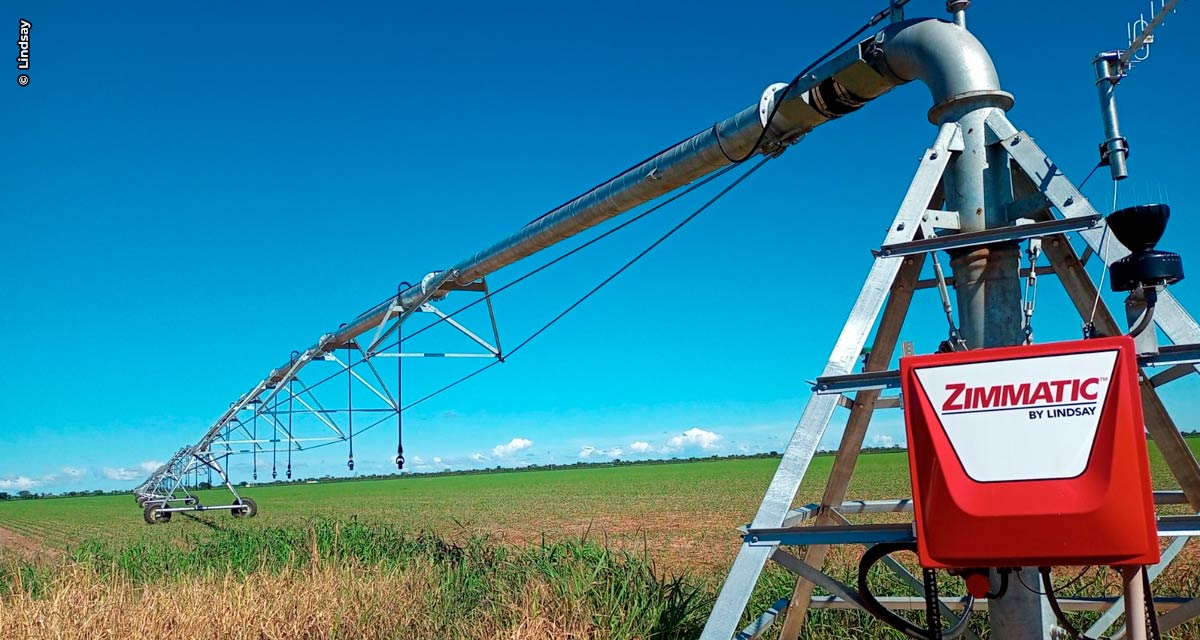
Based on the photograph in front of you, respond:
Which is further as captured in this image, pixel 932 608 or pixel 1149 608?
pixel 932 608

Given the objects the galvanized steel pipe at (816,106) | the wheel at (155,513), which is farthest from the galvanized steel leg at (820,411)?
the wheel at (155,513)

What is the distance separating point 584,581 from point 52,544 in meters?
28.4

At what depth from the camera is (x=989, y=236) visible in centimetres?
361

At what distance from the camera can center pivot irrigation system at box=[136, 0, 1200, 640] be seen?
2875 millimetres

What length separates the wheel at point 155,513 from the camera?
A: 1220 inches

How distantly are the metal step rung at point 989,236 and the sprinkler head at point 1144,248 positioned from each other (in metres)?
0.26

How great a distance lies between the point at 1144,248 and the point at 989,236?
564 mm

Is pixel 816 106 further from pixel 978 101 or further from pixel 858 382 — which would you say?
pixel 858 382

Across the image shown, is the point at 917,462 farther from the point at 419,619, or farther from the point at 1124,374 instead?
the point at 419,619

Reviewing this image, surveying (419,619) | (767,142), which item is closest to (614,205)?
(767,142)

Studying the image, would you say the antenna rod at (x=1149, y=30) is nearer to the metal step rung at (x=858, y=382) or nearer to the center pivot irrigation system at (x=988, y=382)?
the center pivot irrigation system at (x=988, y=382)

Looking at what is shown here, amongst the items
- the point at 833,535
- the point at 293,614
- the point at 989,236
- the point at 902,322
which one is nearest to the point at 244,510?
the point at 293,614

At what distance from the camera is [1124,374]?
2877 millimetres

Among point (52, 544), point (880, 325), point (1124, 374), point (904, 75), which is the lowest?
point (52, 544)
